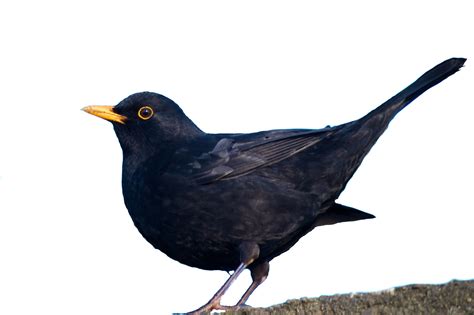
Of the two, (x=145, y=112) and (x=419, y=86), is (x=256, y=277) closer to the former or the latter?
(x=145, y=112)

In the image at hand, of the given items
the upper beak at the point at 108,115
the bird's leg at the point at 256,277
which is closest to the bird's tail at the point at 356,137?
the bird's leg at the point at 256,277

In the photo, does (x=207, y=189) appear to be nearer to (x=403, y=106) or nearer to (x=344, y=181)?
(x=344, y=181)

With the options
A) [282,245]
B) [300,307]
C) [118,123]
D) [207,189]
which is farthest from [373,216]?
[300,307]

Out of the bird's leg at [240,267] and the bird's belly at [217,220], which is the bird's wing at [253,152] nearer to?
the bird's belly at [217,220]

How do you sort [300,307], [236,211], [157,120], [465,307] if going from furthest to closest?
[157,120]
[236,211]
[300,307]
[465,307]

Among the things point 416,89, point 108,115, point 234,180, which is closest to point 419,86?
point 416,89

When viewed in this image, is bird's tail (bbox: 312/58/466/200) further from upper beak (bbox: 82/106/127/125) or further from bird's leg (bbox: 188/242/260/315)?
upper beak (bbox: 82/106/127/125)

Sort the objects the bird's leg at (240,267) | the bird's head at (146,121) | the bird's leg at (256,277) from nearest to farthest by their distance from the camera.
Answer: the bird's leg at (240,267)
the bird's leg at (256,277)
the bird's head at (146,121)

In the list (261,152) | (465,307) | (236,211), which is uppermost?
(261,152)
